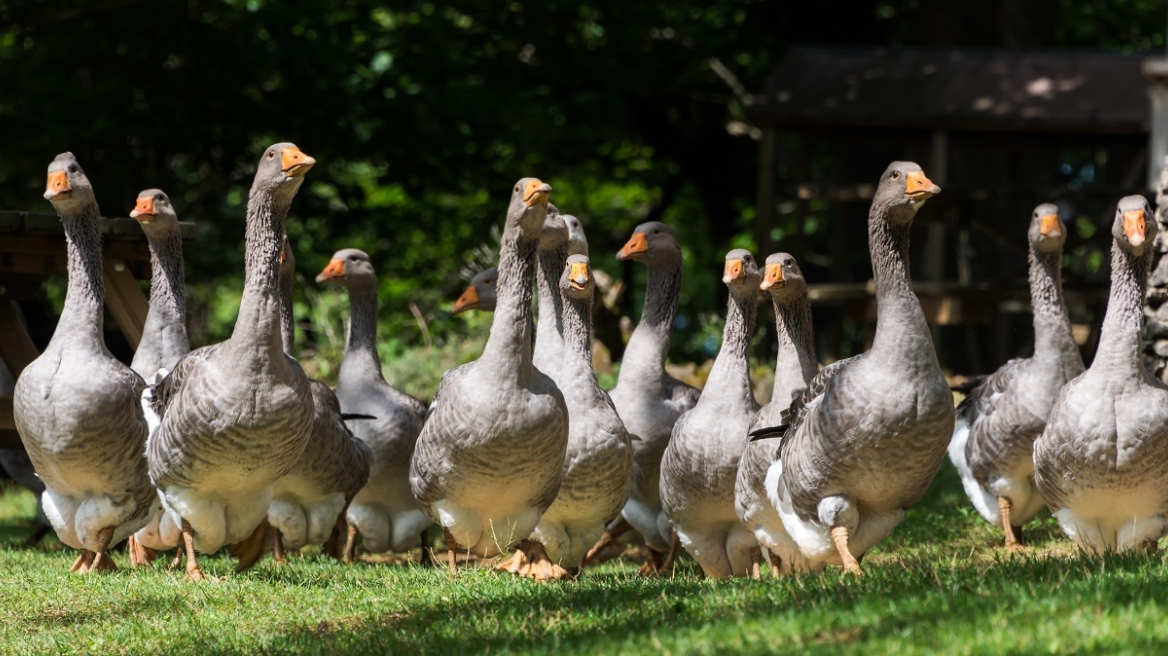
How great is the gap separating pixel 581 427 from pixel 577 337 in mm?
609

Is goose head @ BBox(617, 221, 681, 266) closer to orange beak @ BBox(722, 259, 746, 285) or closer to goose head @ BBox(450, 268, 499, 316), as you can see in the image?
orange beak @ BBox(722, 259, 746, 285)

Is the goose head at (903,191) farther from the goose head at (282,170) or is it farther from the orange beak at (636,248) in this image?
the goose head at (282,170)

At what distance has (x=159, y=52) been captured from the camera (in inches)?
573

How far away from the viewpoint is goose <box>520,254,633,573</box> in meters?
7.77

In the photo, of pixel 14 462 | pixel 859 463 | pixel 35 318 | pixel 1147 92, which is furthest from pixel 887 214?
pixel 1147 92

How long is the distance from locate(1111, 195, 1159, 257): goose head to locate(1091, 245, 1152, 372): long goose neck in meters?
0.06

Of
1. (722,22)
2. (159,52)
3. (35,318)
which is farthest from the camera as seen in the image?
(722,22)

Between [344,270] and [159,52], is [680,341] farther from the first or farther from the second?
[344,270]

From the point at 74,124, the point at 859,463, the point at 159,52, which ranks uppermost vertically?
the point at 159,52

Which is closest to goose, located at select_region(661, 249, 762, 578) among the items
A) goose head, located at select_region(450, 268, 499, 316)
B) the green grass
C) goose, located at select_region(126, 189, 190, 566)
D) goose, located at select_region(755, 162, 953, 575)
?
goose, located at select_region(755, 162, 953, 575)

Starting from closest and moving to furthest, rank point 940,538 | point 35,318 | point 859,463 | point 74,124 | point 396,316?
point 859,463 < point 940,538 < point 35,318 < point 74,124 < point 396,316

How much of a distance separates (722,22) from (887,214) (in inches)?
513

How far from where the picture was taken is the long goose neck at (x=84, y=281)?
764cm

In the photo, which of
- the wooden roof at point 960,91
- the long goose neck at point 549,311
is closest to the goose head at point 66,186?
the long goose neck at point 549,311
